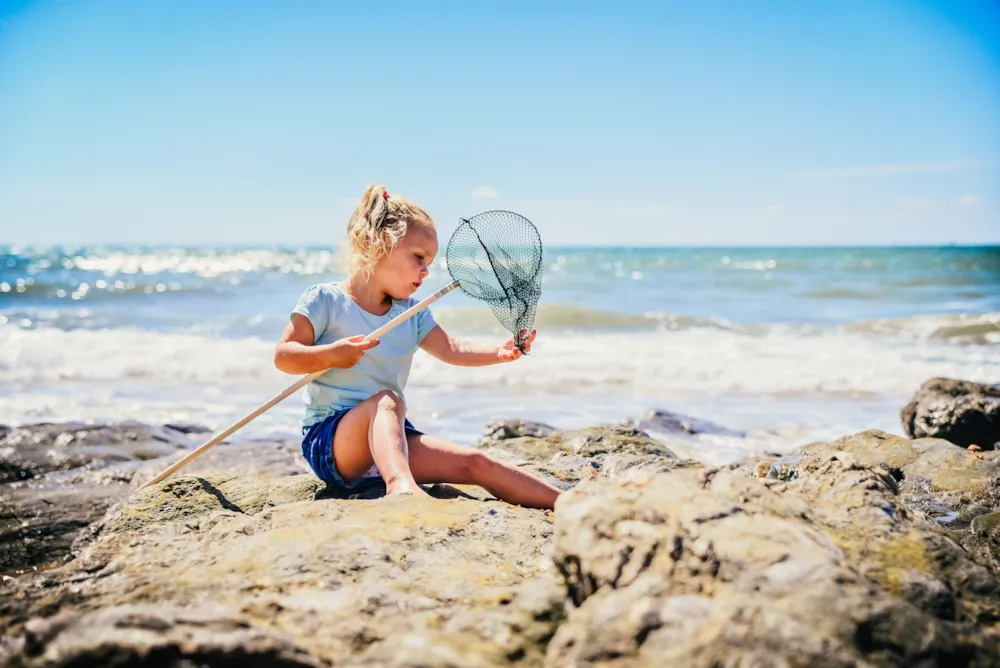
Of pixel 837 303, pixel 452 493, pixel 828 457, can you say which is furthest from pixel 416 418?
pixel 837 303

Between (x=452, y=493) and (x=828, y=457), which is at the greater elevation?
(x=828, y=457)

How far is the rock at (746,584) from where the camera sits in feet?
5.55

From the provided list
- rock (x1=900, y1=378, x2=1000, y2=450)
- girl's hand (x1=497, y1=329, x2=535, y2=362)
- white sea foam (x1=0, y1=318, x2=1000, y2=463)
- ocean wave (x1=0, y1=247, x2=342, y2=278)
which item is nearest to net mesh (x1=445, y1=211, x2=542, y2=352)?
girl's hand (x1=497, y1=329, x2=535, y2=362)

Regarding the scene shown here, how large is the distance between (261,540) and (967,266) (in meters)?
45.7

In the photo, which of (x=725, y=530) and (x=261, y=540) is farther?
(x=261, y=540)

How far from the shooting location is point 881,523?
240 cm

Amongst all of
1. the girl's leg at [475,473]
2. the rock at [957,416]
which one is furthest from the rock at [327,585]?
the rock at [957,416]

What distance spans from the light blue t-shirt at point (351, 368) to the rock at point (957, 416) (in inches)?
194

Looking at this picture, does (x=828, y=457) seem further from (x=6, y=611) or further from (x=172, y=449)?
(x=172, y=449)

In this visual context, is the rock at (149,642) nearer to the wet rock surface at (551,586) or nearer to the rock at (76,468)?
the wet rock surface at (551,586)

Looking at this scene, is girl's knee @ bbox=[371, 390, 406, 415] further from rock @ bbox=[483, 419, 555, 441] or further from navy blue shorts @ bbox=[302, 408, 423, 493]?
rock @ bbox=[483, 419, 555, 441]

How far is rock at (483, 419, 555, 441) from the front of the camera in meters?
5.98

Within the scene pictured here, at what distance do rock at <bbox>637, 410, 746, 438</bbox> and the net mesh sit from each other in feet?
13.0

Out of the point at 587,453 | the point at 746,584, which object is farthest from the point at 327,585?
the point at 587,453
